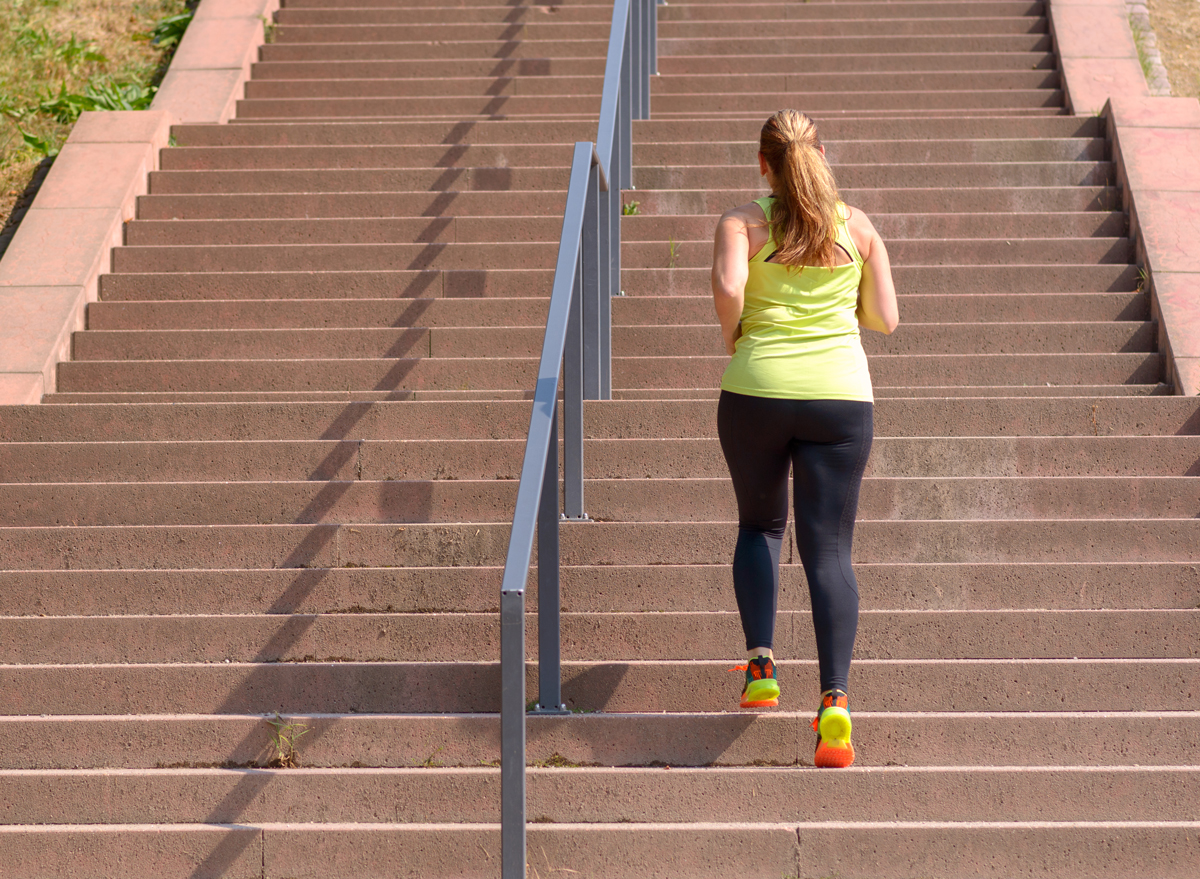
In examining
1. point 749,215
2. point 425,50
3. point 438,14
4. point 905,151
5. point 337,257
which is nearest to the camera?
point 749,215

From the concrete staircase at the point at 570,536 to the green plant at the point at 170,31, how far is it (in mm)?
1963

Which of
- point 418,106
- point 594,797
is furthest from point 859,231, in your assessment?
point 418,106

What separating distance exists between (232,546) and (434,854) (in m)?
1.45

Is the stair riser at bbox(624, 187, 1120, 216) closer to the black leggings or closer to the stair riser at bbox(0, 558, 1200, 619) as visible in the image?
the stair riser at bbox(0, 558, 1200, 619)

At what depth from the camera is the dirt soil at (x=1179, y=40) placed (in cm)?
815

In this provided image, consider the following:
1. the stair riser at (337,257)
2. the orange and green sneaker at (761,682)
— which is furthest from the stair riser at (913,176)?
the orange and green sneaker at (761,682)

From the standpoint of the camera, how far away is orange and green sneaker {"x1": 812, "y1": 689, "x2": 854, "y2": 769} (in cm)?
303

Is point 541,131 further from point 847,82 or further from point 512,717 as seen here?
point 512,717

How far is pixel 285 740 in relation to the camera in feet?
→ 11.2

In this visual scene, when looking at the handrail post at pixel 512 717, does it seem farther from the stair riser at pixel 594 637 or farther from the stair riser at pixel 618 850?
the stair riser at pixel 594 637

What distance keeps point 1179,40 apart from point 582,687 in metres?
7.34

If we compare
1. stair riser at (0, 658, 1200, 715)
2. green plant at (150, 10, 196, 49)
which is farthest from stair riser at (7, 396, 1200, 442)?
green plant at (150, 10, 196, 49)

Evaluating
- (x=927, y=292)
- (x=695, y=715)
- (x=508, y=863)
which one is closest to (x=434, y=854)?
(x=508, y=863)

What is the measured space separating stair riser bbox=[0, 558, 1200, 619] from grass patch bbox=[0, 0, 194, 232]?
3.45 metres
